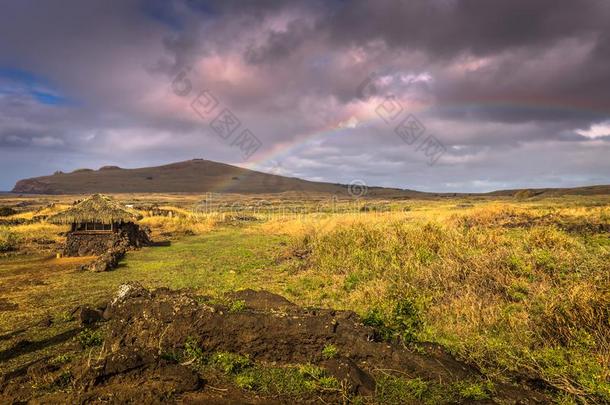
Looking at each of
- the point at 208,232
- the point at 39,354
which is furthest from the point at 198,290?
the point at 208,232

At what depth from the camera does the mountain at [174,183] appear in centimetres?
15100

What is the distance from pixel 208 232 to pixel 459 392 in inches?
1066

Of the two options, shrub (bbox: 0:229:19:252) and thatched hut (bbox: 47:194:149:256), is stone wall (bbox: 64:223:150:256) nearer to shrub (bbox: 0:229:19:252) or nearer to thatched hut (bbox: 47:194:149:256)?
thatched hut (bbox: 47:194:149:256)

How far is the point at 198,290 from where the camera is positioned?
1114cm

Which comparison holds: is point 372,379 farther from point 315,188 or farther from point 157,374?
point 315,188

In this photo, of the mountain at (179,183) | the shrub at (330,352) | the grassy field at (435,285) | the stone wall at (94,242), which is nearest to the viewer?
the shrub at (330,352)

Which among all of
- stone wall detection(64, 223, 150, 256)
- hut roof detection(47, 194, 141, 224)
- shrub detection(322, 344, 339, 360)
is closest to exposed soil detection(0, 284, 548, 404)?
shrub detection(322, 344, 339, 360)

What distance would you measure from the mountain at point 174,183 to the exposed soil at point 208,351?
432 feet

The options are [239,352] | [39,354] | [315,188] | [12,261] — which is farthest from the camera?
[315,188]

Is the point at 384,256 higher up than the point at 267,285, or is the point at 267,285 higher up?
the point at 384,256

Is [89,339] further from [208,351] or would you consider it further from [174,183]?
[174,183]

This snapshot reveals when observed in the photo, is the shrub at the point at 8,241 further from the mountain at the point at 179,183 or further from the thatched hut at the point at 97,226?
the mountain at the point at 179,183

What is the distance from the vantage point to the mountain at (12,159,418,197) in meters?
151

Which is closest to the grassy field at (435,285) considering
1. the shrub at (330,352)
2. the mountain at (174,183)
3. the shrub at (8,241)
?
the shrub at (330,352)
